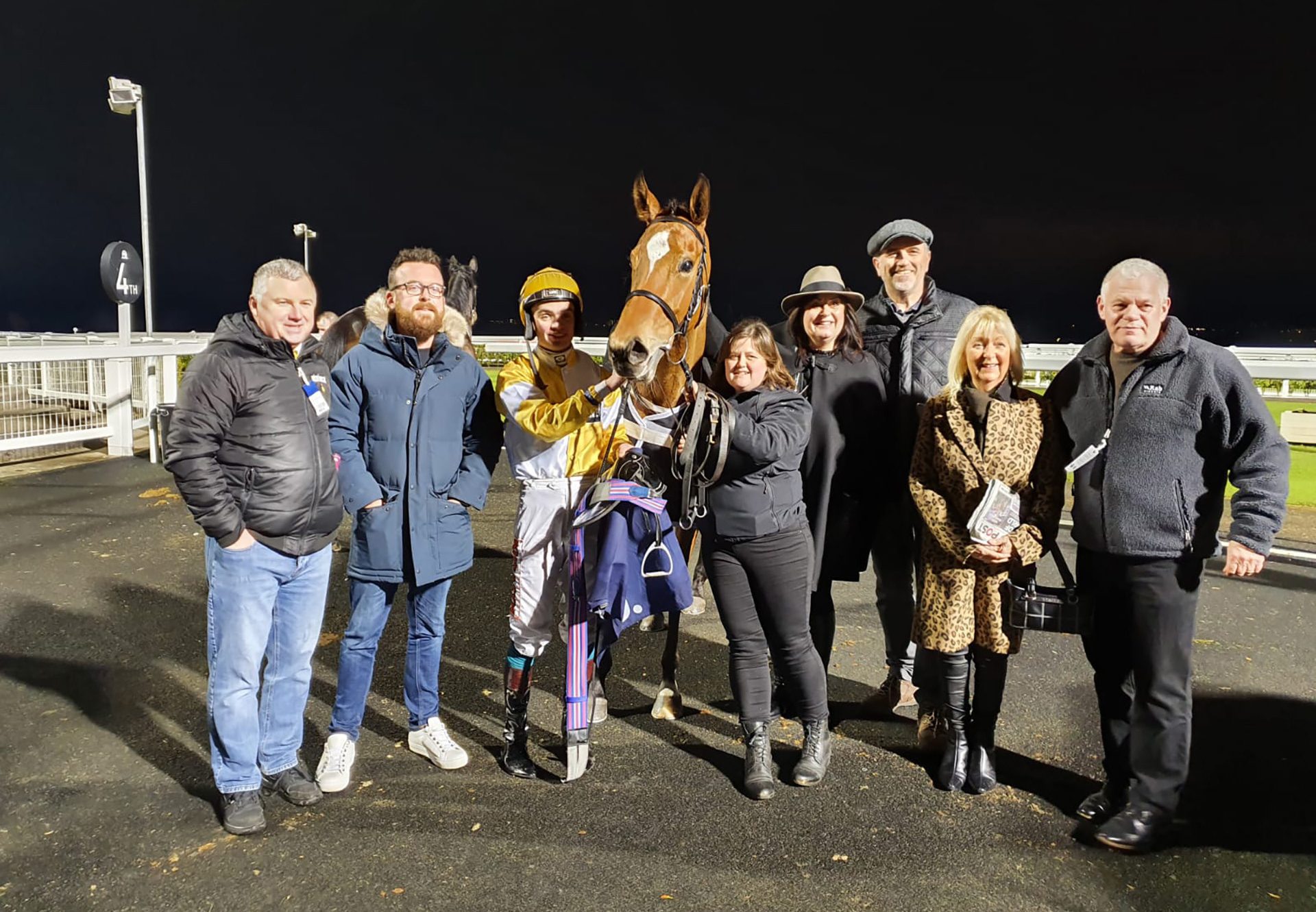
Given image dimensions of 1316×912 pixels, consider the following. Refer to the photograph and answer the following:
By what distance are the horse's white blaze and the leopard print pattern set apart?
4.13ft

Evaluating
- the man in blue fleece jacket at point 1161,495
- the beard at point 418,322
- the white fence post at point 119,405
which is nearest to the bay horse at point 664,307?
the beard at point 418,322

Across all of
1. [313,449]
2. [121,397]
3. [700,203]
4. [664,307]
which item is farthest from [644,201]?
[121,397]

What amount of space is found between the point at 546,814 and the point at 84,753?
1.99 metres

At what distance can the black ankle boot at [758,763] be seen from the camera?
122 inches

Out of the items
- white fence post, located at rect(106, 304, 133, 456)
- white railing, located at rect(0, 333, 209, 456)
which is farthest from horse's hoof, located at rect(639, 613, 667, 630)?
white fence post, located at rect(106, 304, 133, 456)

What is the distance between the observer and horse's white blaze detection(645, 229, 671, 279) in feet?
10.9

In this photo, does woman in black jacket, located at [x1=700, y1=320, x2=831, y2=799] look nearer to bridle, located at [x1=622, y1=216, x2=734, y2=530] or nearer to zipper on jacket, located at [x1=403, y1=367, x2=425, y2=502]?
bridle, located at [x1=622, y1=216, x2=734, y2=530]

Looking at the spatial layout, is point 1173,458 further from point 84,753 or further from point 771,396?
point 84,753

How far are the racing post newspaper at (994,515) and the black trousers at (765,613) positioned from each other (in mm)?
614

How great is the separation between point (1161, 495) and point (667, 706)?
2250mm

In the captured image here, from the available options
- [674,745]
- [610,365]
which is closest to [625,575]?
[610,365]

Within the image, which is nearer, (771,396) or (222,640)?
(222,640)

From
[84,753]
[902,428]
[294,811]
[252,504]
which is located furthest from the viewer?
[902,428]

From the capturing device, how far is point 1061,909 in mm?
2465
